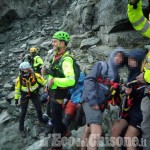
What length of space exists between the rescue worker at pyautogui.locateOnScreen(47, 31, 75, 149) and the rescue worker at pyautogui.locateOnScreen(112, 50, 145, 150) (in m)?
1.29

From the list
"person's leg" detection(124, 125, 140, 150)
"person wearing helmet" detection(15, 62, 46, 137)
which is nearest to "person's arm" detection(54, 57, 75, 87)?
"person's leg" detection(124, 125, 140, 150)

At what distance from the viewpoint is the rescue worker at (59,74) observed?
18.6 ft

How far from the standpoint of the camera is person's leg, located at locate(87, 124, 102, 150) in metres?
5.01

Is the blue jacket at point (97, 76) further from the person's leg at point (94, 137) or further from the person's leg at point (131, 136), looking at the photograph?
the person's leg at point (131, 136)

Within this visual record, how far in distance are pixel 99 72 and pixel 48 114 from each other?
161 inches

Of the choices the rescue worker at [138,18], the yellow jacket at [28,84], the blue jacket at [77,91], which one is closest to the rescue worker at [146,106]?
the rescue worker at [138,18]

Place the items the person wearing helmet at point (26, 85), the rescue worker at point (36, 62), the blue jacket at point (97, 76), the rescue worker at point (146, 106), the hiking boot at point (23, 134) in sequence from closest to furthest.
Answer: the rescue worker at point (146, 106) → the blue jacket at point (97, 76) → the person wearing helmet at point (26, 85) → the hiking boot at point (23, 134) → the rescue worker at point (36, 62)

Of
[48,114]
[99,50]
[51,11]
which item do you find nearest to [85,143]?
[48,114]

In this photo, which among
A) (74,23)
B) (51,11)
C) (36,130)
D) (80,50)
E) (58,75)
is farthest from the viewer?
(51,11)

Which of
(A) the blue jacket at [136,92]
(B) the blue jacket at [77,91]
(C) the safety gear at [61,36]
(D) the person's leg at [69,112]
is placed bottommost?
(D) the person's leg at [69,112]

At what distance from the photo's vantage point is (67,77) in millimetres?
5633

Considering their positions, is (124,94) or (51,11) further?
(51,11)

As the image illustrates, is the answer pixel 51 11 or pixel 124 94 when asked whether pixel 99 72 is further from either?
pixel 51 11

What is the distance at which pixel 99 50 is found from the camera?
37.7 feet
